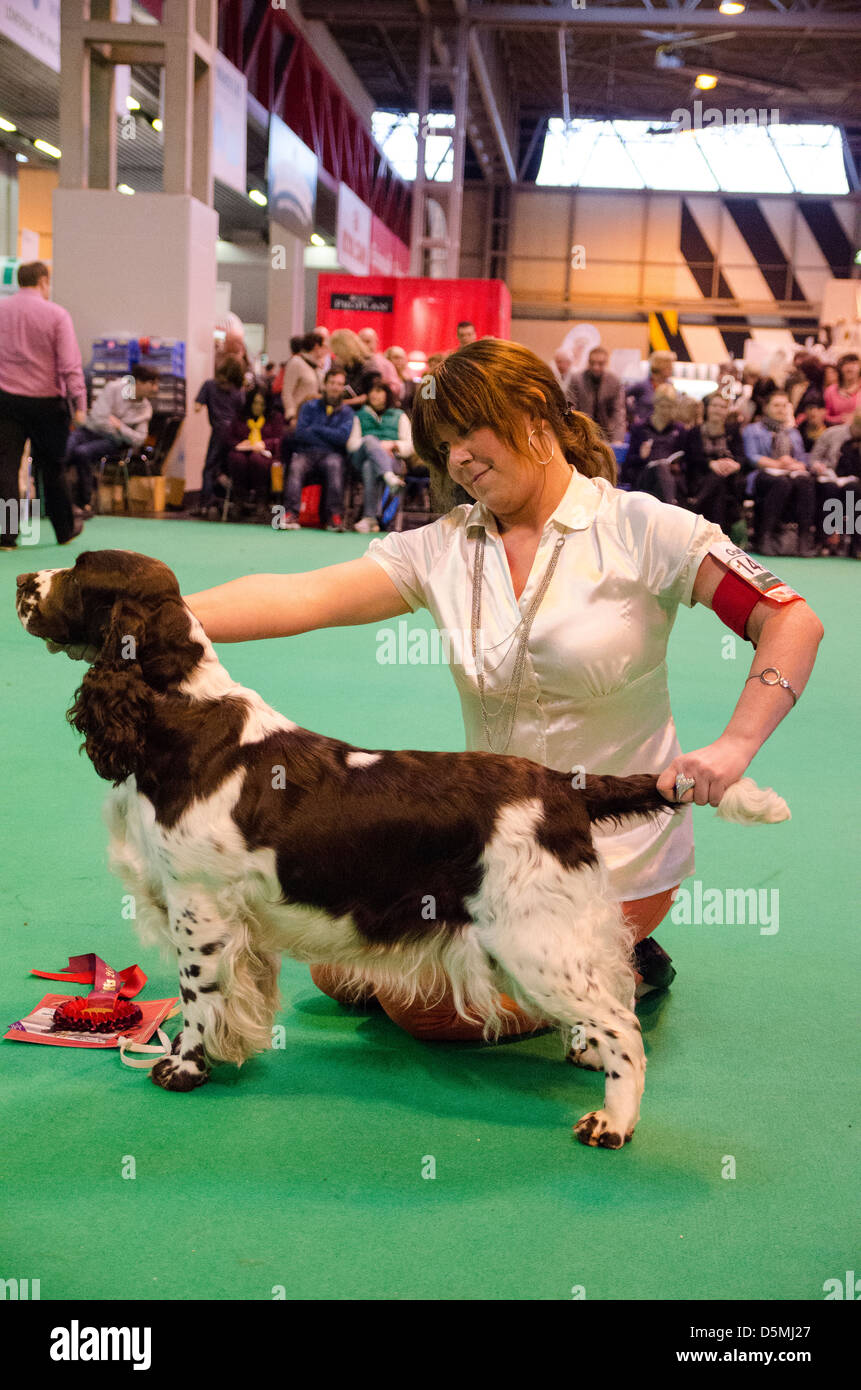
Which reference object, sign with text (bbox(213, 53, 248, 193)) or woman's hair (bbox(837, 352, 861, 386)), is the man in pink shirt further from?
woman's hair (bbox(837, 352, 861, 386))

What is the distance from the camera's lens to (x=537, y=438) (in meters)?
2.33

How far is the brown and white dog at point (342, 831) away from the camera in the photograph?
6.52 feet

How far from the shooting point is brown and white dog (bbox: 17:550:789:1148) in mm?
1986

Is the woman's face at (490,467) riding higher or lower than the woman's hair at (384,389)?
lower

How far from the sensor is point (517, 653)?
2.32m

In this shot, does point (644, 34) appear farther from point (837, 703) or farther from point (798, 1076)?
point (798, 1076)

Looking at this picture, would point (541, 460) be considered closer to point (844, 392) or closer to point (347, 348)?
point (347, 348)

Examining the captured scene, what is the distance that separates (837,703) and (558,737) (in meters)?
3.38

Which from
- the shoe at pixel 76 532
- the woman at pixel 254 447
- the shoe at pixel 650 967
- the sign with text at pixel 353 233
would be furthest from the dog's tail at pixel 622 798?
the sign with text at pixel 353 233

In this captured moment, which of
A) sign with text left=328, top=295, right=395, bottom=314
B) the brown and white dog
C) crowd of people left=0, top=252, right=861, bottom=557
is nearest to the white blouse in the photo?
the brown and white dog

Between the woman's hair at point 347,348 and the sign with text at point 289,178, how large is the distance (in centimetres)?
559

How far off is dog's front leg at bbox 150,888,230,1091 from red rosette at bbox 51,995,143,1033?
0.18 meters

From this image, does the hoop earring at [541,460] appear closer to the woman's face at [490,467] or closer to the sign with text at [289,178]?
the woman's face at [490,467]

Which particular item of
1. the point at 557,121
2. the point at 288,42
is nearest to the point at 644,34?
the point at 288,42
